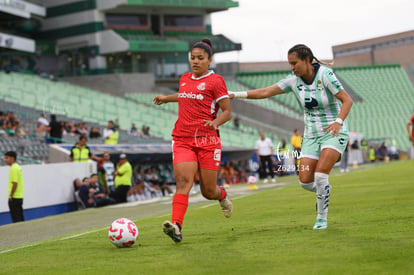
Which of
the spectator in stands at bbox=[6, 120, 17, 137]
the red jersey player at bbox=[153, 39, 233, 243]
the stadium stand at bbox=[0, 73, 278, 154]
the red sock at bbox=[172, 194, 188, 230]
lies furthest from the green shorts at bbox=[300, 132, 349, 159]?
the stadium stand at bbox=[0, 73, 278, 154]

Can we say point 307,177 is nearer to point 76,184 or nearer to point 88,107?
point 76,184

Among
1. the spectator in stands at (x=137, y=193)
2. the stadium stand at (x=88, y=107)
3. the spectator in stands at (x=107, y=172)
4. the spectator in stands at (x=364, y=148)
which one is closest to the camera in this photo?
the spectator in stands at (x=107, y=172)

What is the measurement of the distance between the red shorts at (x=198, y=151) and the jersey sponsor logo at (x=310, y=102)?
1.24 m

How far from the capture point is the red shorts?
8398 mm

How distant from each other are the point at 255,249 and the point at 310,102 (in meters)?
2.17

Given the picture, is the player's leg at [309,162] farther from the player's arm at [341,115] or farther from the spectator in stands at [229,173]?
the spectator in stands at [229,173]

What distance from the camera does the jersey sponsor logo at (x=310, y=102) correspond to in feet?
28.6

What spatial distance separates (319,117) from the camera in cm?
877

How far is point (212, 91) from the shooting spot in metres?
8.38

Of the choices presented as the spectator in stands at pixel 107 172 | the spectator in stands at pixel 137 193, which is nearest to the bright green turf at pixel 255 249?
the spectator in stands at pixel 107 172

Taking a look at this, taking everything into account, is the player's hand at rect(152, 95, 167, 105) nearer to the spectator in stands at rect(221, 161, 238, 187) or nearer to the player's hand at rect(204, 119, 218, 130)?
the player's hand at rect(204, 119, 218, 130)

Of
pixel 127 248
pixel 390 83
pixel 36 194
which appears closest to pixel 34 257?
pixel 127 248

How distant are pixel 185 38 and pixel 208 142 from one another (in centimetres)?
5352

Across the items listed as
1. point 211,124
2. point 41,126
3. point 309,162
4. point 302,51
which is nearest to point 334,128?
point 309,162
